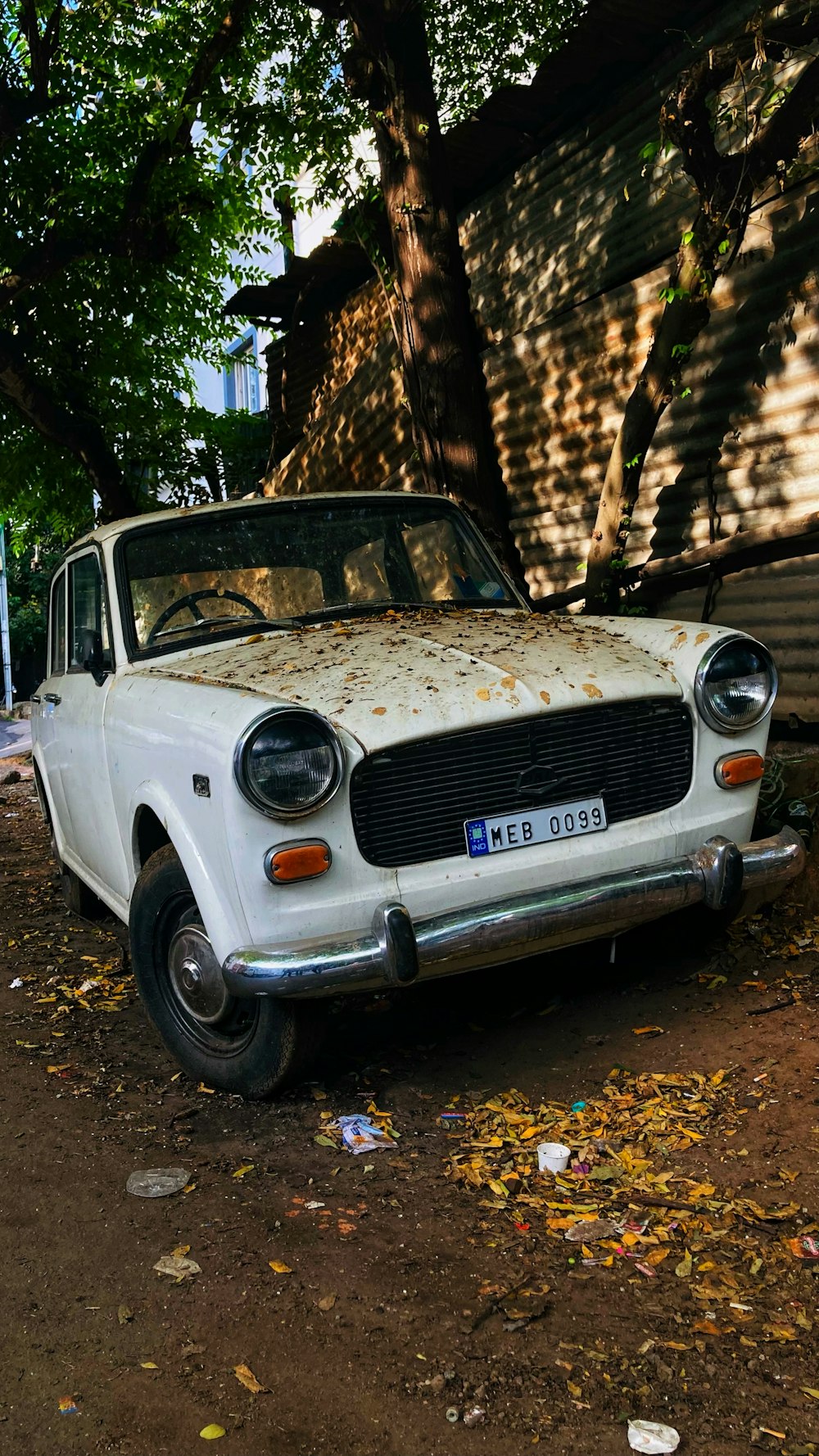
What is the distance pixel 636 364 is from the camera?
729 centimetres

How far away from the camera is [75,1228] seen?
9.50ft

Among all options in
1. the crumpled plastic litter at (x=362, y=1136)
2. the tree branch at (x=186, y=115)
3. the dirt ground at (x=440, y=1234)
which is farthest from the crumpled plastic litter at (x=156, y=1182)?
the tree branch at (x=186, y=115)

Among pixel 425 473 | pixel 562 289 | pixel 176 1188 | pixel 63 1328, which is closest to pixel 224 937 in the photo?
pixel 176 1188

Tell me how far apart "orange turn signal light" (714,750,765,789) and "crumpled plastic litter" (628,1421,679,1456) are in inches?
79.4

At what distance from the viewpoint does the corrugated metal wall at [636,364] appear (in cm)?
611

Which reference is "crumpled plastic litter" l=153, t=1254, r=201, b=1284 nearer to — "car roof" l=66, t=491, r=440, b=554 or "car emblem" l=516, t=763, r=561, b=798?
"car emblem" l=516, t=763, r=561, b=798

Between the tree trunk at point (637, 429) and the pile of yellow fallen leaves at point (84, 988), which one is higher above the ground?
the tree trunk at point (637, 429)

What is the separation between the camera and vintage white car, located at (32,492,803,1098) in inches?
123

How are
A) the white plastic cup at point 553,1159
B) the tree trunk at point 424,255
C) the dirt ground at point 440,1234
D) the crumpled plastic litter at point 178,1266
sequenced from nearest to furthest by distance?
the dirt ground at point 440,1234 → the crumpled plastic litter at point 178,1266 → the white plastic cup at point 553,1159 → the tree trunk at point 424,255

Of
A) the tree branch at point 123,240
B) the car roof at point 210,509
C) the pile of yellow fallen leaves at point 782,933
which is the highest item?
the tree branch at point 123,240

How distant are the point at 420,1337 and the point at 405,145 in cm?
645

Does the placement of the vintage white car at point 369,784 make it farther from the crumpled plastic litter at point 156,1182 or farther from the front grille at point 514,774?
the crumpled plastic litter at point 156,1182

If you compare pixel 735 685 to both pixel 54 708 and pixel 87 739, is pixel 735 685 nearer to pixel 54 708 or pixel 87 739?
pixel 87 739

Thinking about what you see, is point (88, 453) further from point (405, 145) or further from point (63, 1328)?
point (63, 1328)
